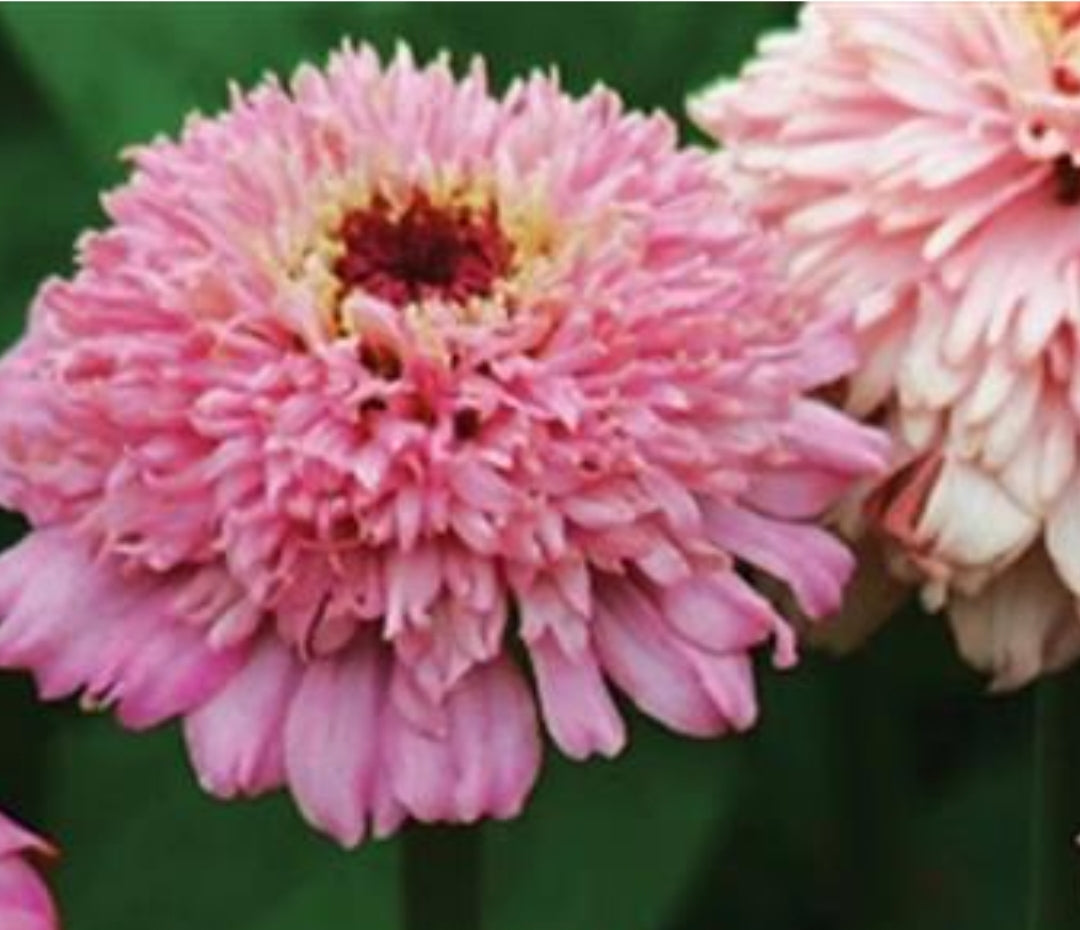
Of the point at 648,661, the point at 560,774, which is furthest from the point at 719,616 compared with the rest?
the point at 560,774

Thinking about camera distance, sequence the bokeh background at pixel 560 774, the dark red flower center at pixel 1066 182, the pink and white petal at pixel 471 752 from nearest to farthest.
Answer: the pink and white petal at pixel 471 752, the dark red flower center at pixel 1066 182, the bokeh background at pixel 560 774

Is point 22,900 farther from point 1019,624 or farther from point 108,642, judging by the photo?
point 1019,624

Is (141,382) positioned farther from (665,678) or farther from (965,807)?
(965,807)

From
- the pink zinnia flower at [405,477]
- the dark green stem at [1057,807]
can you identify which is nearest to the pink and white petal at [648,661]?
the pink zinnia flower at [405,477]

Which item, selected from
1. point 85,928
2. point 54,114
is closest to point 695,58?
point 54,114

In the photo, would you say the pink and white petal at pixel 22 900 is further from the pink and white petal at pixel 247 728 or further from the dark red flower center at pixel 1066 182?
the dark red flower center at pixel 1066 182

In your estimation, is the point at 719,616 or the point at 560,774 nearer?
the point at 719,616
